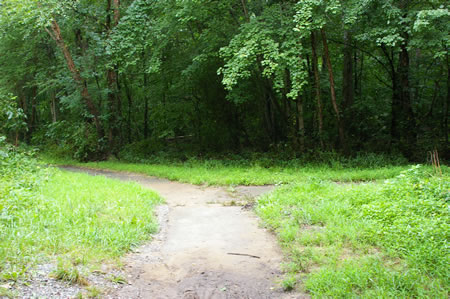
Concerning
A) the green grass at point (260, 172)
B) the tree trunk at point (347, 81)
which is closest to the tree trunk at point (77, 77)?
the green grass at point (260, 172)

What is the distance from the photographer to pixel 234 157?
52.6 feet

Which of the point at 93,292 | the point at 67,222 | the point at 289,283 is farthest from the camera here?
the point at 67,222

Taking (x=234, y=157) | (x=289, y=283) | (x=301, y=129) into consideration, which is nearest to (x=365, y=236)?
(x=289, y=283)

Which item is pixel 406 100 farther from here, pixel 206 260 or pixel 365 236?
pixel 206 260

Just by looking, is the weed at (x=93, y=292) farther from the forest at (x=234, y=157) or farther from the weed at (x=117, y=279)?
the weed at (x=117, y=279)

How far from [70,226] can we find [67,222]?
27cm

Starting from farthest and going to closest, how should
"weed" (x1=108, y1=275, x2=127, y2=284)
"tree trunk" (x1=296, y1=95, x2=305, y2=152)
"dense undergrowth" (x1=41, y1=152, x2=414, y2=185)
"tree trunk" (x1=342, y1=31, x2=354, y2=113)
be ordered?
"tree trunk" (x1=342, y1=31, x2=354, y2=113), "tree trunk" (x1=296, y1=95, x2=305, y2=152), "dense undergrowth" (x1=41, y1=152, x2=414, y2=185), "weed" (x1=108, y1=275, x2=127, y2=284)

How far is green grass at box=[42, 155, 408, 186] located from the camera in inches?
431

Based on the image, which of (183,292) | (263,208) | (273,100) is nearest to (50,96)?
(273,100)

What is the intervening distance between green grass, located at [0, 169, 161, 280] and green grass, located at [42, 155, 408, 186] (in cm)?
379

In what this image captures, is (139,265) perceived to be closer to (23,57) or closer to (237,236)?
(237,236)

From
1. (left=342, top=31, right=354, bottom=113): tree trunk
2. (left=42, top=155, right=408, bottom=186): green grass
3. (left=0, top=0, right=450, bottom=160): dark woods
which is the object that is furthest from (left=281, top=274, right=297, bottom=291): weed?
(left=342, top=31, right=354, bottom=113): tree trunk

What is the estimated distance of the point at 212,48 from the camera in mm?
15195

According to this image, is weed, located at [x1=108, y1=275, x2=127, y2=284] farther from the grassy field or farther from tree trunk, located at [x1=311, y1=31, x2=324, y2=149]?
tree trunk, located at [x1=311, y1=31, x2=324, y2=149]
